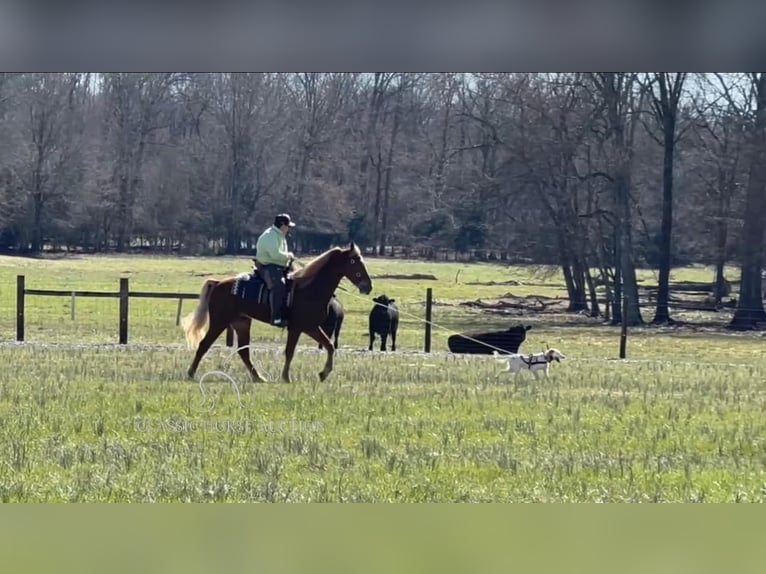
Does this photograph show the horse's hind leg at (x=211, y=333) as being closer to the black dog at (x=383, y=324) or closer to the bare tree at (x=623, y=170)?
the black dog at (x=383, y=324)

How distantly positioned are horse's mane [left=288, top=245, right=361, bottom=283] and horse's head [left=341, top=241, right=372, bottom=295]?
2cm

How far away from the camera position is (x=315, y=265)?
11773 millimetres

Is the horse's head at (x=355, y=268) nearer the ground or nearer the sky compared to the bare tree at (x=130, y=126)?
nearer the ground

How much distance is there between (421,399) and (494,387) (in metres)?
1.80

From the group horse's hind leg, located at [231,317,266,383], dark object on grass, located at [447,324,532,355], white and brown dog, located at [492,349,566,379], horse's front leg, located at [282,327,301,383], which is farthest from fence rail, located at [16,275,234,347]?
dark object on grass, located at [447,324,532,355]

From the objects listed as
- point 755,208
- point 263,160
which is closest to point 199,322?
point 263,160

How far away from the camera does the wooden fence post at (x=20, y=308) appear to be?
15738mm

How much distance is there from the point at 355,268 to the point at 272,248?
32.1 inches

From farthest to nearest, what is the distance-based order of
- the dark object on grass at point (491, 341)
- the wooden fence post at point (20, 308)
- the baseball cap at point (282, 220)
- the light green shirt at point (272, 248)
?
1. the dark object on grass at point (491, 341)
2. the wooden fence post at point (20, 308)
3. the light green shirt at point (272, 248)
4. the baseball cap at point (282, 220)

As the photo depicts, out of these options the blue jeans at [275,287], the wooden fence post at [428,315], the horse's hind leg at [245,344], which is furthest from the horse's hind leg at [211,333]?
the wooden fence post at [428,315]

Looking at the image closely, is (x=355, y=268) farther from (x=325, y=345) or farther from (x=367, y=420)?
(x=367, y=420)

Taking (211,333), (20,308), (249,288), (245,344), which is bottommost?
(20,308)

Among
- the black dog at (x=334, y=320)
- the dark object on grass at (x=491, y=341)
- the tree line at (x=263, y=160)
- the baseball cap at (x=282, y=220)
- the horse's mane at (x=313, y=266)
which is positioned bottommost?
the dark object on grass at (x=491, y=341)

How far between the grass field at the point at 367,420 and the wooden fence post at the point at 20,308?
141mm
